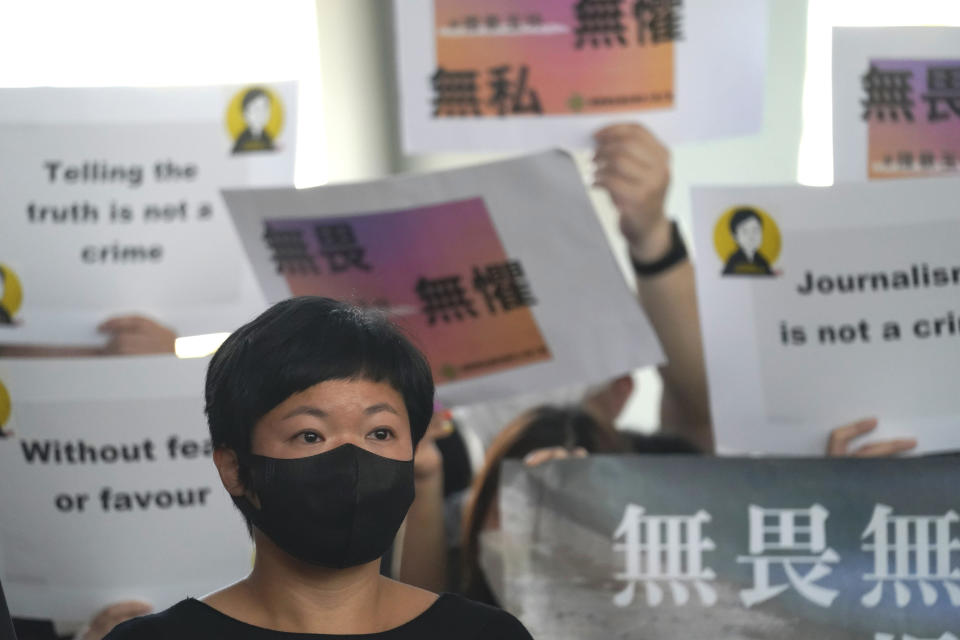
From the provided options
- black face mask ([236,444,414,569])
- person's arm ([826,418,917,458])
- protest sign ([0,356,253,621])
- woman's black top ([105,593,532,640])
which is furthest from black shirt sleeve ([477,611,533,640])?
person's arm ([826,418,917,458])

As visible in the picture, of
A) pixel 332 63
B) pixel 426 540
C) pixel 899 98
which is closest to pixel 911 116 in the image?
pixel 899 98

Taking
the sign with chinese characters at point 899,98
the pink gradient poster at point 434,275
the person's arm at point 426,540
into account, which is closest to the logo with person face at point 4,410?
the pink gradient poster at point 434,275

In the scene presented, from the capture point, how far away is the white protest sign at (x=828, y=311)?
1.74 metres

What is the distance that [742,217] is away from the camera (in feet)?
5.75

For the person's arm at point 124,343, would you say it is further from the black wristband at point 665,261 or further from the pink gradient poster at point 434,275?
the black wristband at point 665,261

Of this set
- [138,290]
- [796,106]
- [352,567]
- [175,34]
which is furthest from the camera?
[796,106]

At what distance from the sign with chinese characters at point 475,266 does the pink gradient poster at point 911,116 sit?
0.49m

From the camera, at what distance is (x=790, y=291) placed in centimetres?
176

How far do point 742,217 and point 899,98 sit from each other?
39 centimetres

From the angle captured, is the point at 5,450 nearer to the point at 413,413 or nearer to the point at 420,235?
the point at 420,235

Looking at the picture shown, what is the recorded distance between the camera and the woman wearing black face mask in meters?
0.92

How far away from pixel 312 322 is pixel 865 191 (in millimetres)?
1015

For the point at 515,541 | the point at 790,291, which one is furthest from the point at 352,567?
the point at 790,291

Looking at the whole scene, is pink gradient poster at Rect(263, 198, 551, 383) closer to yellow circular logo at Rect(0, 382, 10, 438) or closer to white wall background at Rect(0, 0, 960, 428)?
yellow circular logo at Rect(0, 382, 10, 438)
